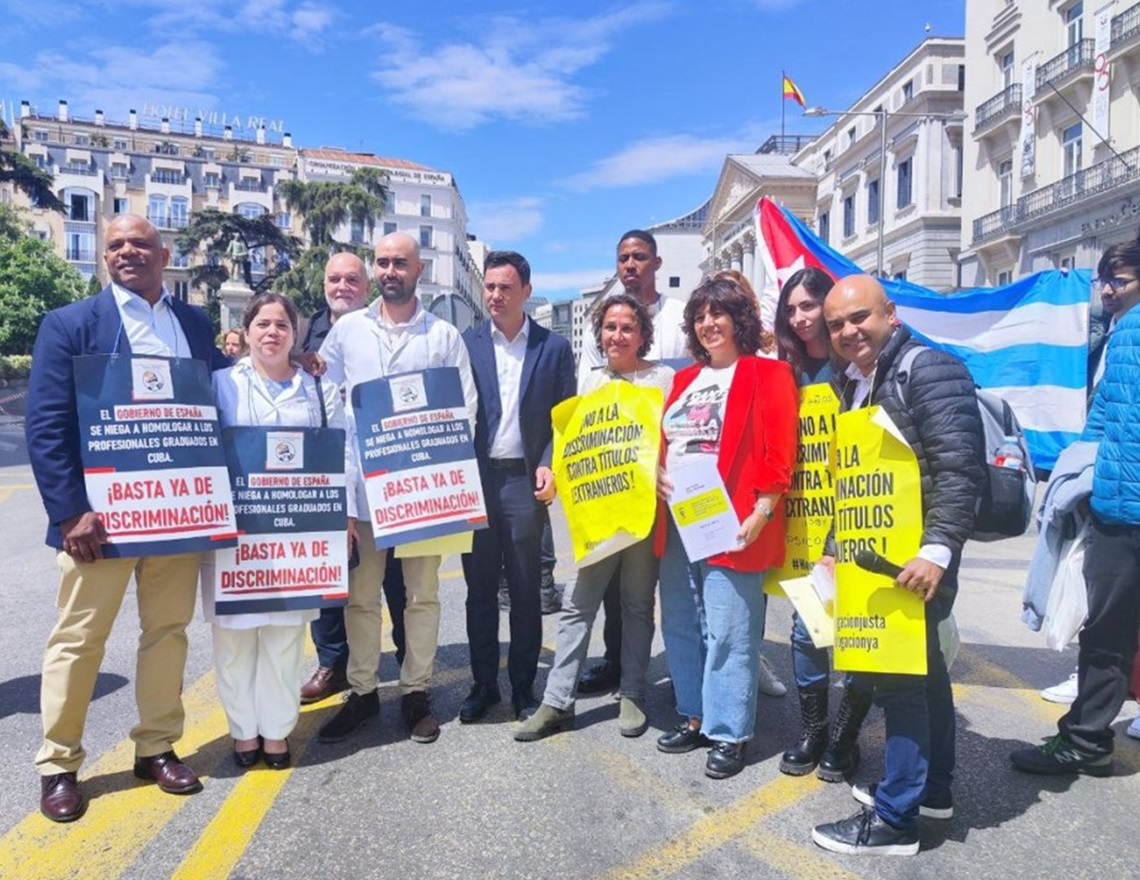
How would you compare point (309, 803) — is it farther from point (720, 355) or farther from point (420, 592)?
point (720, 355)

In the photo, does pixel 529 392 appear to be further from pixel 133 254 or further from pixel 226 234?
pixel 226 234

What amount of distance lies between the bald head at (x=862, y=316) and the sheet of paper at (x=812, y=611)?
2.96 ft

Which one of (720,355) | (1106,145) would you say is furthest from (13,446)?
(1106,145)

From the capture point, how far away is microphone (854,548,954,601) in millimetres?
2668

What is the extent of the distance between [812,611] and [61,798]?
9.41 feet

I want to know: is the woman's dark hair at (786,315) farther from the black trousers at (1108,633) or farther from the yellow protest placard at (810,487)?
the black trousers at (1108,633)

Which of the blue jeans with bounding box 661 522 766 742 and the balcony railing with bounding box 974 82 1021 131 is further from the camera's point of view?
the balcony railing with bounding box 974 82 1021 131

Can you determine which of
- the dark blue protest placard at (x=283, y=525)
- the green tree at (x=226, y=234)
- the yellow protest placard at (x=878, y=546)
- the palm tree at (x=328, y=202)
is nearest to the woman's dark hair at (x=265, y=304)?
the dark blue protest placard at (x=283, y=525)

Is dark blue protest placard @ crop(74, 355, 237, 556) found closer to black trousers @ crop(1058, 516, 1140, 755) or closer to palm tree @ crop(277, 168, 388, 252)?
black trousers @ crop(1058, 516, 1140, 755)

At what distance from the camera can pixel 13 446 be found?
18000 millimetres

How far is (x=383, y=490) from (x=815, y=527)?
1.86 metres

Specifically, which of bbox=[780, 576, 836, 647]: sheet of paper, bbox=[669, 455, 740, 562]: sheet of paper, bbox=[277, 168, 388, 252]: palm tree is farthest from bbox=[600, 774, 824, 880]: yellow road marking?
bbox=[277, 168, 388, 252]: palm tree

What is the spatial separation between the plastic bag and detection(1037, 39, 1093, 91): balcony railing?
2905cm

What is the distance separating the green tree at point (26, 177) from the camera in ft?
92.9
